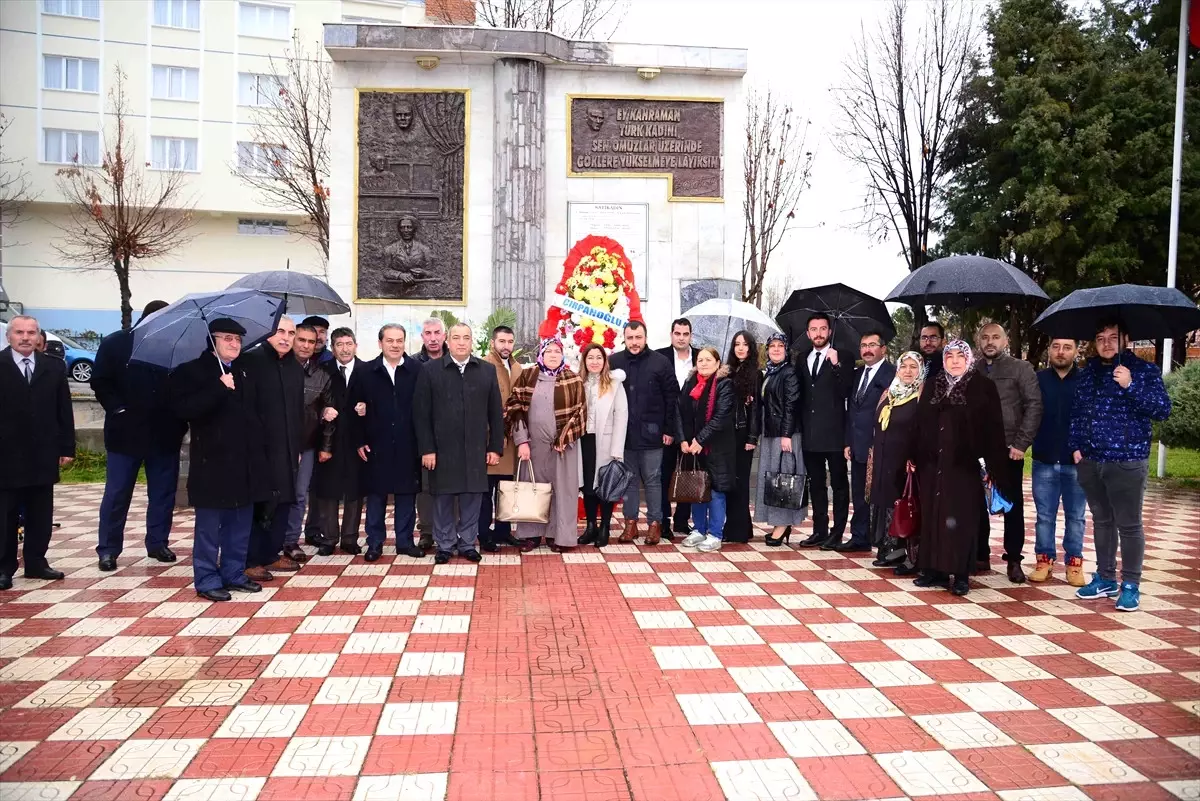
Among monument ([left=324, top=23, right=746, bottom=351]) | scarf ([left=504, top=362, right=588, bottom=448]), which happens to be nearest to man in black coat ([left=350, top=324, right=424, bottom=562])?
scarf ([left=504, top=362, right=588, bottom=448])

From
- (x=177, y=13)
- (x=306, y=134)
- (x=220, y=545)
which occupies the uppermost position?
(x=177, y=13)

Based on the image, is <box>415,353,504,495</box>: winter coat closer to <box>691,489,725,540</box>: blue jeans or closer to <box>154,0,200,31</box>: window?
<box>691,489,725,540</box>: blue jeans

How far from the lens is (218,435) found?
225 inches

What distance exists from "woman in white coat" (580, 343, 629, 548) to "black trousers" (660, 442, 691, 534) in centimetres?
54

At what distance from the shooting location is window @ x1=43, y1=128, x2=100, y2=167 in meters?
30.1

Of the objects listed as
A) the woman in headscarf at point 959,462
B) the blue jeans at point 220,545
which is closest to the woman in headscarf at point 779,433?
the woman in headscarf at point 959,462

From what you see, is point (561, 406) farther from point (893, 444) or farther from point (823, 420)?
point (893, 444)

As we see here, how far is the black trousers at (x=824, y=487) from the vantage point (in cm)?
757

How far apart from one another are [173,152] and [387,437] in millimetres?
29219

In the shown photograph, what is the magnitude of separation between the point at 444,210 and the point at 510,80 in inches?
70.1

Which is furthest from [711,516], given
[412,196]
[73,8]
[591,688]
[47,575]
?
[73,8]

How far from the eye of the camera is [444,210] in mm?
11023

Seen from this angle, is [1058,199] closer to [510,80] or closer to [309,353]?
[510,80]

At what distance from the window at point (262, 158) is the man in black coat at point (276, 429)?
15.6 metres
